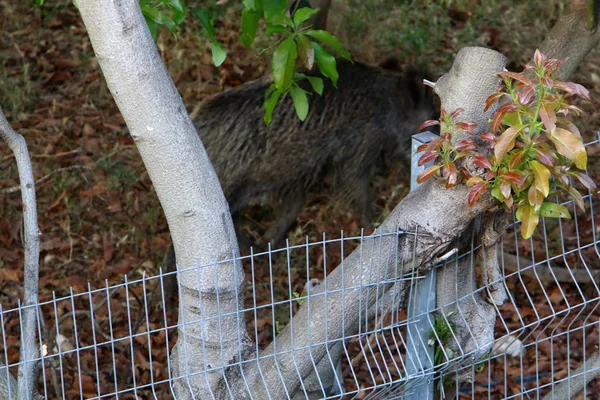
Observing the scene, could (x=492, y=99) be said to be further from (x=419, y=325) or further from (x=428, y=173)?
(x=419, y=325)

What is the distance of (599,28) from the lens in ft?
13.2

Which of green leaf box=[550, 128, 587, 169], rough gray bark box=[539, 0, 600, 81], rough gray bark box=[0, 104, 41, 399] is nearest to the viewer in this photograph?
green leaf box=[550, 128, 587, 169]

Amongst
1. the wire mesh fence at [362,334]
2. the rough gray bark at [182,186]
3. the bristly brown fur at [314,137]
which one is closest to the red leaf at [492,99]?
the wire mesh fence at [362,334]

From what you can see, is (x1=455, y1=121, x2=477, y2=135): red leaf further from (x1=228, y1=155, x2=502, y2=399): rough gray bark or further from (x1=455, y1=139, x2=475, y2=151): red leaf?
(x1=228, y1=155, x2=502, y2=399): rough gray bark

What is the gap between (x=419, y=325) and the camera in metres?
2.85

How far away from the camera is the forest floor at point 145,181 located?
5215 millimetres

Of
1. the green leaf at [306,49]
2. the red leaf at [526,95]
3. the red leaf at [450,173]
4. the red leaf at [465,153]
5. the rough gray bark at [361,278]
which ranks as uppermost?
the green leaf at [306,49]

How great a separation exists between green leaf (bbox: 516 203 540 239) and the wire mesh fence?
0.32 meters

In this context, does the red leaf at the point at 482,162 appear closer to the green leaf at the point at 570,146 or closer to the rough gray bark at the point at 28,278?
the green leaf at the point at 570,146

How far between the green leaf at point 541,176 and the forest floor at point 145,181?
7.49ft

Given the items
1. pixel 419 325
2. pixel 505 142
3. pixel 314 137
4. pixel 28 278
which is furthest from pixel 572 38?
pixel 28 278

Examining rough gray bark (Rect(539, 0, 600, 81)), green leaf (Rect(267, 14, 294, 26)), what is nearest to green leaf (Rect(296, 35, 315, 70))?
green leaf (Rect(267, 14, 294, 26))

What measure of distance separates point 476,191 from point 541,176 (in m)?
0.17

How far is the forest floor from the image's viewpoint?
5.21 m
